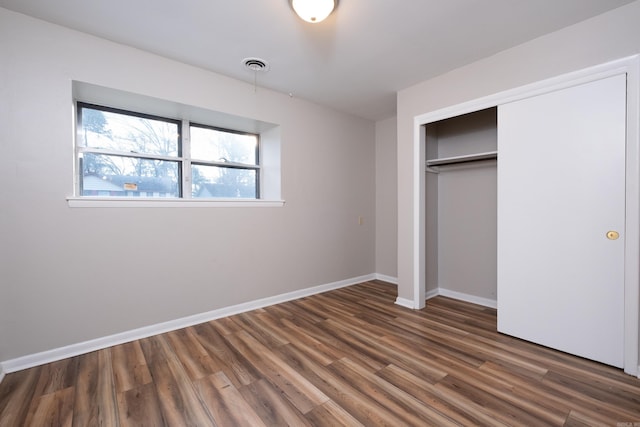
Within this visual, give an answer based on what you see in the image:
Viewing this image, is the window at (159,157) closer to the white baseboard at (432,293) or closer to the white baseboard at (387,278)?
the white baseboard at (387,278)

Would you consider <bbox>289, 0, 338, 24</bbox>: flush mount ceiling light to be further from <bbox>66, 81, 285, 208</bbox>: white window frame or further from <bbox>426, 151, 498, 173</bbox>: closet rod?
<bbox>426, 151, 498, 173</bbox>: closet rod

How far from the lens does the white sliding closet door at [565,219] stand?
2.06m

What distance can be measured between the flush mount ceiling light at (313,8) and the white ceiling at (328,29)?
4.3 inches

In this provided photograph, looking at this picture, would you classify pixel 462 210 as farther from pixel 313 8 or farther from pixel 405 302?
pixel 313 8

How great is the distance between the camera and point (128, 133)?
290cm

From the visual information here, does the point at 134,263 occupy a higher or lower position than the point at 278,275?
higher

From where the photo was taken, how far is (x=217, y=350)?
2.37 m

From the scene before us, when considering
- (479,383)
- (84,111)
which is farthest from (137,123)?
(479,383)

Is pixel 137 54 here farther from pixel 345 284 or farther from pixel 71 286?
pixel 345 284

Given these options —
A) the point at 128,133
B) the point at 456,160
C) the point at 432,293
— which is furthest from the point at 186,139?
the point at 432,293

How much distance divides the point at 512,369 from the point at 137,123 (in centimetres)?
409

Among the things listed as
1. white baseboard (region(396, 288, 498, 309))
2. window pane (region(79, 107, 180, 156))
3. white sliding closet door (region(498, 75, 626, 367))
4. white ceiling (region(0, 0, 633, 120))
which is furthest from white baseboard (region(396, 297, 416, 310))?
window pane (region(79, 107, 180, 156))

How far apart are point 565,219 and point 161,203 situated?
11.8ft

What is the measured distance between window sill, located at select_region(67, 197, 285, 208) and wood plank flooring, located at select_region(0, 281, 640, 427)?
4.10 feet
